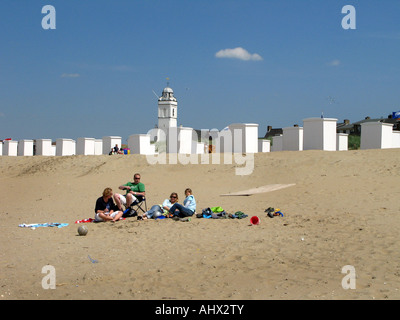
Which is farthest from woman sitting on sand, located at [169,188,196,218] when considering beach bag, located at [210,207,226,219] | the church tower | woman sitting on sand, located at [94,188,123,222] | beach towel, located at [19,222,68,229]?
the church tower

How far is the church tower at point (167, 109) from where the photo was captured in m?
113

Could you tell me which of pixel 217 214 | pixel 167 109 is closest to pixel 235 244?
pixel 217 214

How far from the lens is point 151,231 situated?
1008cm

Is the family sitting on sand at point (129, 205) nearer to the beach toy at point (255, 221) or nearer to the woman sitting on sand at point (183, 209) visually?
the woman sitting on sand at point (183, 209)

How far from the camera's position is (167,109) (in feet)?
371

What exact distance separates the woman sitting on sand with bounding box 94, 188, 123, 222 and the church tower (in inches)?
3963

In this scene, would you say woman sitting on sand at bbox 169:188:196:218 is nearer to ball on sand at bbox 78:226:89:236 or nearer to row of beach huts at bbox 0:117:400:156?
ball on sand at bbox 78:226:89:236

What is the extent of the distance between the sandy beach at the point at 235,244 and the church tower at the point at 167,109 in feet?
312

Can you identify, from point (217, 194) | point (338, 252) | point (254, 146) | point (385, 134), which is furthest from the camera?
point (254, 146)
